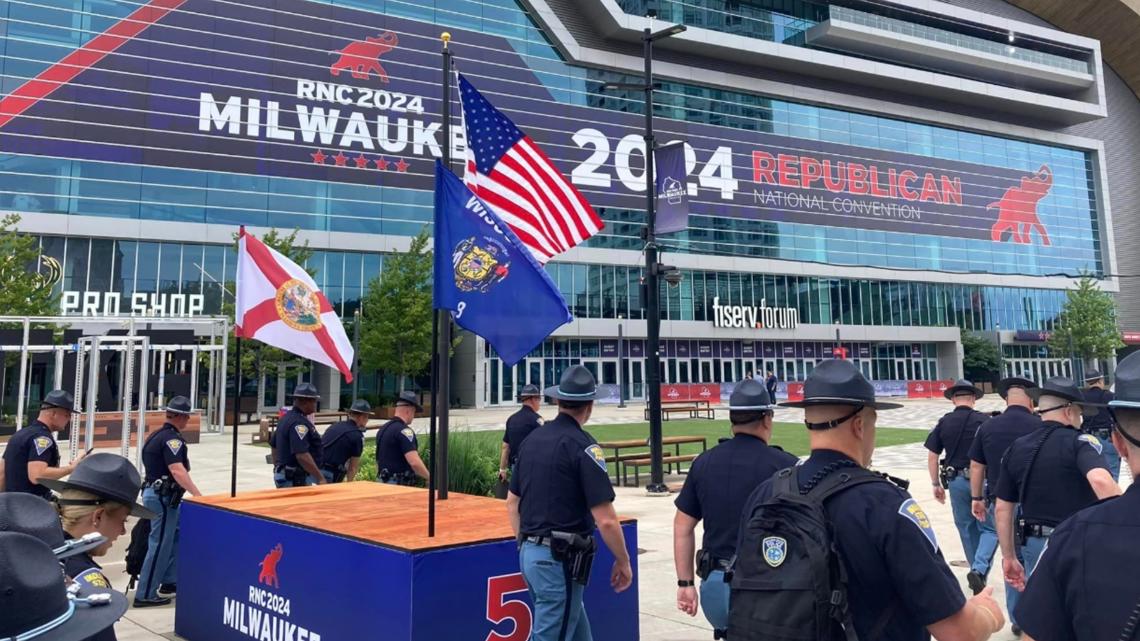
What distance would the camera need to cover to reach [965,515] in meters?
7.71

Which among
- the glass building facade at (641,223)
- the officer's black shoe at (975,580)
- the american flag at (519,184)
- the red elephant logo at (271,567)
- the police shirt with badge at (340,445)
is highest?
the glass building facade at (641,223)

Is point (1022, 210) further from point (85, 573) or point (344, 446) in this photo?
point (85, 573)

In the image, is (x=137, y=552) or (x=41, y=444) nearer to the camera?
(x=41, y=444)

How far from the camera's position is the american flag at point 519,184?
7301 millimetres

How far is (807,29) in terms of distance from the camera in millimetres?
58750

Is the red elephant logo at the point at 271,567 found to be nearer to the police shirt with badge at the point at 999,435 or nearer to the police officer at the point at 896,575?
the police officer at the point at 896,575

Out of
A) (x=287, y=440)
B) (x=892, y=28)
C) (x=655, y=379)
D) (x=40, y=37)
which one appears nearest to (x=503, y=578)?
(x=287, y=440)

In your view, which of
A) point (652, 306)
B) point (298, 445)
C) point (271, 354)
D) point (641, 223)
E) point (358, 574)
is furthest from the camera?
point (641, 223)

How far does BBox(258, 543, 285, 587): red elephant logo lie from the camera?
18.1 feet

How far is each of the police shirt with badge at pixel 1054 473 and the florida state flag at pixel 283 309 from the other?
6057mm

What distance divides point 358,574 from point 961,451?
6401 mm

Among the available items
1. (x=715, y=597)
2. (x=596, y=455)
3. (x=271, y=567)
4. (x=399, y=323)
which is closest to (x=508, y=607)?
(x=596, y=455)

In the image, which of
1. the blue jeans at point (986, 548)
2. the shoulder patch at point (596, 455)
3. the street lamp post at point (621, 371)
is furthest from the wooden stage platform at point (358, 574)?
the street lamp post at point (621, 371)

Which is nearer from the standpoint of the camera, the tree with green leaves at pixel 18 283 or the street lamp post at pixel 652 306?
the street lamp post at pixel 652 306
